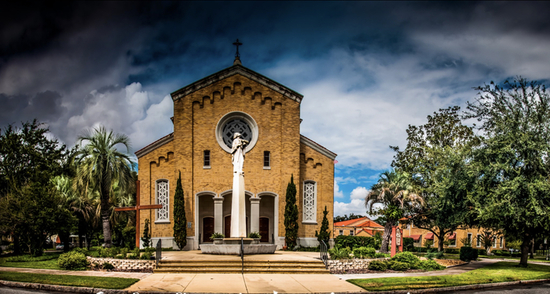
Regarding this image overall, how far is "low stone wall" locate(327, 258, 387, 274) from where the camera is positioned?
1831 centimetres

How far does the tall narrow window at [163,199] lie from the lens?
28.2 metres

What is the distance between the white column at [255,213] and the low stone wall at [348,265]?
9.70 meters

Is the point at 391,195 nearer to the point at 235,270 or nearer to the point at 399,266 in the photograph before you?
the point at 399,266

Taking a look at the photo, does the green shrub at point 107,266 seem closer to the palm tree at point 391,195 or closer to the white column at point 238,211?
the white column at point 238,211

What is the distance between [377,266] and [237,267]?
672 centimetres

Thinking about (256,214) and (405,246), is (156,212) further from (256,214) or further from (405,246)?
(405,246)

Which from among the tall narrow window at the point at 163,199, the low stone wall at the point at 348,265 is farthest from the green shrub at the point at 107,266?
the tall narrow window at the point at 163,199

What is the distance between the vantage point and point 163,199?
28547mm

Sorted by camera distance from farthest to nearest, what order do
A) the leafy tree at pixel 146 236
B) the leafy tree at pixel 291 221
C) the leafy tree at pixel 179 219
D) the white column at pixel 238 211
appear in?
the leafy tree at pixel 291 221 < the leafy tree at pixel 179 219 < the leafy tree at pixel 146 236 < the white column at pixel 238 211

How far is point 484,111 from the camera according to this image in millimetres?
23438

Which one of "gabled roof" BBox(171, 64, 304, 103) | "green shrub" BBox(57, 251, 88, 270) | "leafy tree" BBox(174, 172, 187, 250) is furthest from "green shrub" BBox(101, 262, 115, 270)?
"gabled roof" BBox(171, 64, 304, 103)

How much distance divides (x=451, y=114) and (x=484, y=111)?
53.8 ft

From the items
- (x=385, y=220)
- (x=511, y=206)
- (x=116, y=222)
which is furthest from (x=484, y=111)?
(x=116, y=222)

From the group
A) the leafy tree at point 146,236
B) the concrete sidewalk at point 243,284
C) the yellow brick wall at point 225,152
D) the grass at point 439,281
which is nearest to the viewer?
the concrete sidewalk at point 243,284
